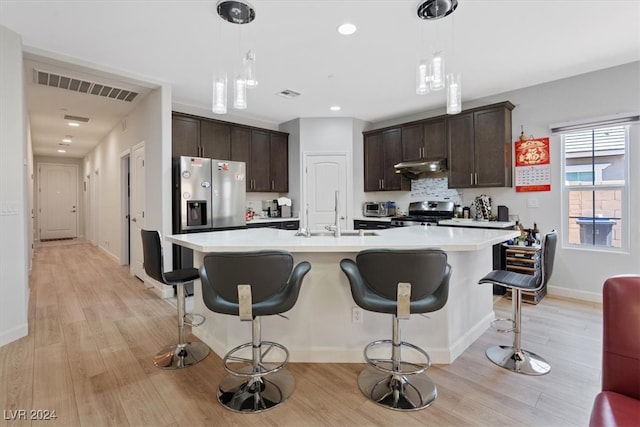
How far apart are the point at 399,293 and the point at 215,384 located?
1.39 meters

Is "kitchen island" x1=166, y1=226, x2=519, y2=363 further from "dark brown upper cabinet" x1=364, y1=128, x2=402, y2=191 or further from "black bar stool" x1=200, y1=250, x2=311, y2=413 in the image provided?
"dark brown upper cabinet" x1=364, y1=128, x2=402, y2=191

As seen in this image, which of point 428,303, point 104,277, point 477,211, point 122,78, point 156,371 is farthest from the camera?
point 104,277

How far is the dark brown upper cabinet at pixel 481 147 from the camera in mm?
4160

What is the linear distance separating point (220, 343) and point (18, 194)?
2297 millimetres

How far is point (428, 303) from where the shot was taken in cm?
178

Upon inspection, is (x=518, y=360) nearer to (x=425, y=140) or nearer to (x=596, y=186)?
(x=596, y=186)

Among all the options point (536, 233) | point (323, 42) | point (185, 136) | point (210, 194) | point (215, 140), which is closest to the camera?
point (323, 42)

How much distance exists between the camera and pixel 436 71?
7.62 feet

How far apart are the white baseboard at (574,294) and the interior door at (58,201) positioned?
12.3 metres

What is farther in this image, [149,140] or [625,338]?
[149,140]

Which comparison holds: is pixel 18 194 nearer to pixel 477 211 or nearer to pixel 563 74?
pixel 477 211

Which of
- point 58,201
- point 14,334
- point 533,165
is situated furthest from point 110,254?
point 533,165

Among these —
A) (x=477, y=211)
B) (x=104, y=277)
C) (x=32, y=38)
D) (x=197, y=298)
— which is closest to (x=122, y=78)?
(x=32, y=38)

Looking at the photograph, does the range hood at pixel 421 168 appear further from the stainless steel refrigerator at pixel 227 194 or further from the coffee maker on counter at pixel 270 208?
the stainless steel refrigerator at pixel 227 194
